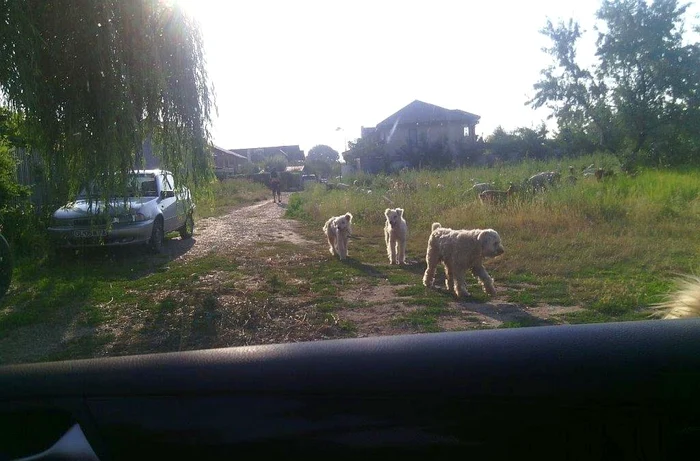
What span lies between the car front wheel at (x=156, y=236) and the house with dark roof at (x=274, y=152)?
64168mm

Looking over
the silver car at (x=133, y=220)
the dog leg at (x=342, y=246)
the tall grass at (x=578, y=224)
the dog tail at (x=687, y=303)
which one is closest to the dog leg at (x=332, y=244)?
the dog leg at (x=342, y=246)

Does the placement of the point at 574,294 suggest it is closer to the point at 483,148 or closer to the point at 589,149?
the point at 589,149

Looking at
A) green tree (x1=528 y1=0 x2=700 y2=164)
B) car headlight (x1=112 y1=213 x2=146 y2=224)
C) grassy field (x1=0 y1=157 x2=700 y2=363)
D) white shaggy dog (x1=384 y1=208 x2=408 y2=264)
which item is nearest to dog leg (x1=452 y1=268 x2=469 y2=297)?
grassy field (x1=0 y1=157 x2=700 y2=363)

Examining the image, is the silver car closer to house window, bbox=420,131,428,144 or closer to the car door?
the car door

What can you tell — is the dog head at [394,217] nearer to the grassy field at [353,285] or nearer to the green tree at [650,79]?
the grassy field at [353,285]

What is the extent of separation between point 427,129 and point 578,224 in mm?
29685

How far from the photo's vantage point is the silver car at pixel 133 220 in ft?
30.6

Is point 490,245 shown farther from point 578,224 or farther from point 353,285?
point 578,224

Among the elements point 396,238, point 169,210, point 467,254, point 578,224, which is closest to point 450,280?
point 467,254

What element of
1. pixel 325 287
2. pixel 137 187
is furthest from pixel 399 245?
pixel 137 187

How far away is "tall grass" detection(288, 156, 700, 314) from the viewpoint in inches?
311

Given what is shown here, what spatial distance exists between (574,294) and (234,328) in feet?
13.7

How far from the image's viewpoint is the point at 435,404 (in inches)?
77.4

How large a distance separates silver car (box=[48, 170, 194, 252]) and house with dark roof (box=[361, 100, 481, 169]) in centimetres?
2886
